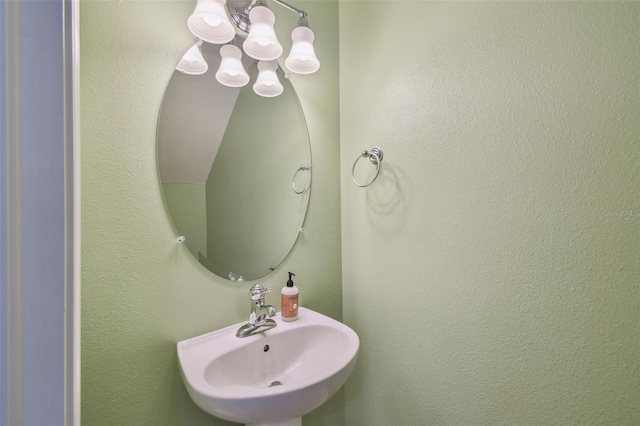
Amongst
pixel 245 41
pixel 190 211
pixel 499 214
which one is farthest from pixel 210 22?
pixel 499 214

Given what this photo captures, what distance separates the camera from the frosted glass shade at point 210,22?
789 millimetres

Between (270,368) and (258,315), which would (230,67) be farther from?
(270,368)

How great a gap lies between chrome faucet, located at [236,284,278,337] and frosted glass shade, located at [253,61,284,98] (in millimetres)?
765

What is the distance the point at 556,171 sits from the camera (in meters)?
0.66

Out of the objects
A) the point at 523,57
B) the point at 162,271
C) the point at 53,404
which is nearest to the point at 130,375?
the point at 162,271

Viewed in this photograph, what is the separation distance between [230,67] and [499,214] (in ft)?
3.32

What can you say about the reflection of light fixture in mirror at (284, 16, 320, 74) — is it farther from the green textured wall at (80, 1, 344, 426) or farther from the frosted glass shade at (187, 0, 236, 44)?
the green textured wall at (80, 1, 344, 426)

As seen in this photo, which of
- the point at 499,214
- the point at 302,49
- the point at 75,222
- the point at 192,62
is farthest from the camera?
the point at 302,49

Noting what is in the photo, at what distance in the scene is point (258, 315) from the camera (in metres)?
1.00

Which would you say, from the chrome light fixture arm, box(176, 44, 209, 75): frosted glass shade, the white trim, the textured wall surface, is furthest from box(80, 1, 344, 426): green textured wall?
the textured wall surface

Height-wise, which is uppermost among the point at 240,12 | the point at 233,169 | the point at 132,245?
the point at 240,12

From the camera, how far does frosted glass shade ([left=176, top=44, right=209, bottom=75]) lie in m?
0.86

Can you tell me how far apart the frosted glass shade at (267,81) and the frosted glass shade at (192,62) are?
211 mm

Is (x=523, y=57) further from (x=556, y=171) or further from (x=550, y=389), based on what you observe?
(x=550, y=389)
